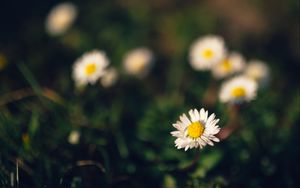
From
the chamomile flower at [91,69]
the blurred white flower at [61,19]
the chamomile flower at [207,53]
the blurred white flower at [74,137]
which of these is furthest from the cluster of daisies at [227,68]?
the blurred white flower at [61,19]

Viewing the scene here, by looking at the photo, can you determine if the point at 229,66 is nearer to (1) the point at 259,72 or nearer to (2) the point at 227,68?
(2) the point at 227,68

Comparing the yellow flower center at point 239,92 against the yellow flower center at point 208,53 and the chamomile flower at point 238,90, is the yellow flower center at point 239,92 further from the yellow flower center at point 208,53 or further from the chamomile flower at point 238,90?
the yellow flower center at point 208,53

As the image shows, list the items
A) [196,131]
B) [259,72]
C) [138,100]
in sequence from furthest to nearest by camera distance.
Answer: [138,100], [259,72], [196,131]

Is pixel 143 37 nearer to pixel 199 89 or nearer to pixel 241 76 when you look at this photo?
pixel 199 89

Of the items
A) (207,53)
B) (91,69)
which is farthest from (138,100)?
(207,53)

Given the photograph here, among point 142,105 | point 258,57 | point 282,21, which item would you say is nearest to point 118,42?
point 142,105

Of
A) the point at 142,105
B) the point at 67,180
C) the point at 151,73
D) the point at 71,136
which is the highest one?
the point at 151,73
